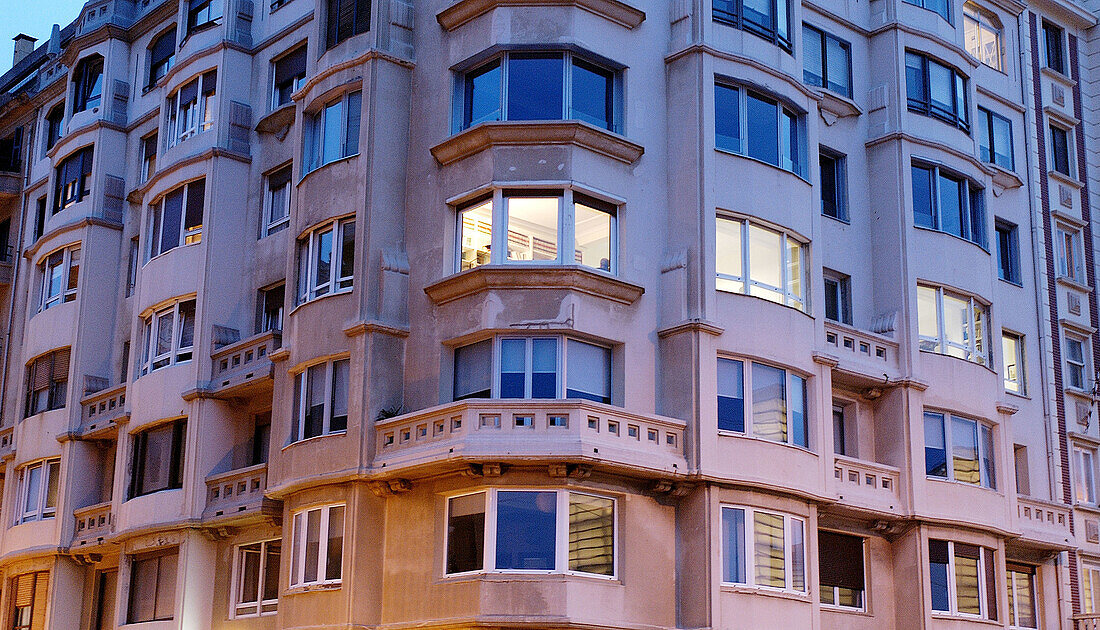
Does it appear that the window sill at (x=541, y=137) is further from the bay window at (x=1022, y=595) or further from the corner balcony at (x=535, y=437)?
the bay window at (x=1022, y=595)

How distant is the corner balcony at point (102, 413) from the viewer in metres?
45.9

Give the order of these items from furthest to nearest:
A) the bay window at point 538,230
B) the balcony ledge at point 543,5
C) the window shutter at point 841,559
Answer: the window shutter at point 841,559
the balcony ledge at point 543,5
the bay window at point 538,230

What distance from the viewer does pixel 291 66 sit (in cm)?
4478

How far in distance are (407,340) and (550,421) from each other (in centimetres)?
529

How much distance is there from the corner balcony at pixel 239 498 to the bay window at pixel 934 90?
21.5 meters

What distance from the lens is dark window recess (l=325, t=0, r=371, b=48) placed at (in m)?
40.0

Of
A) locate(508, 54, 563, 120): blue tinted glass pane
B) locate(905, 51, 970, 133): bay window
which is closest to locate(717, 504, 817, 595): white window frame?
locate(508, 54, 563, 120): blue tinted glass pane

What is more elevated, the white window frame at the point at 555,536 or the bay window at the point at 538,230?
the bay window at the point at 538,230

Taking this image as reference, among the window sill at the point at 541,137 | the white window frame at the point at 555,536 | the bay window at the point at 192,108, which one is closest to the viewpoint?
the white window frame at the point at 555,536

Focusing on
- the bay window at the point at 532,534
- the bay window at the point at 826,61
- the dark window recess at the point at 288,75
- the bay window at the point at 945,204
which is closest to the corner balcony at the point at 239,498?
the bay window at the point at 532,534

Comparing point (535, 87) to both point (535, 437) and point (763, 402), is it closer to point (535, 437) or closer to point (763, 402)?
point (535, 437)

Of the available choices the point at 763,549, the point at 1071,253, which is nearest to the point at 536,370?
the point at 763,549

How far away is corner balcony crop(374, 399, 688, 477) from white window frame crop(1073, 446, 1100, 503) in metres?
18.0

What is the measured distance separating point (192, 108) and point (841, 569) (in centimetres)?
2417
